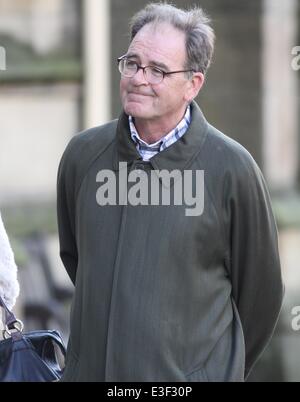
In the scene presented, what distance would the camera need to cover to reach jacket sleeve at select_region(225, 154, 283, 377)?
3850mm

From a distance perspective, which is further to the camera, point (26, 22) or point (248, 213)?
point (26, 22)

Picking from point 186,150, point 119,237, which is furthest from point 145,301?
point 186,150

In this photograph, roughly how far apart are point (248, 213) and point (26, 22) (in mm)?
4997

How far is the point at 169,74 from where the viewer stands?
3811 mm

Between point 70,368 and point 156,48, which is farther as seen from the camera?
point 70,368

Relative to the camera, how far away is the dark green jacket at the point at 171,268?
3785 mm

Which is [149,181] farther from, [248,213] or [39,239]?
[39,239]

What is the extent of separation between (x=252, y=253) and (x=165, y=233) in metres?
0.30

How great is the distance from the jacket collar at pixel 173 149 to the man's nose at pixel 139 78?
0.17 meters

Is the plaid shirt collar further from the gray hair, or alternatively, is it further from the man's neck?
the gray hair

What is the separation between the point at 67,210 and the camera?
420 cm

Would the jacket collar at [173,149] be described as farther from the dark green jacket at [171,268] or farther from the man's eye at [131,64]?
the man's eye at [131,64]

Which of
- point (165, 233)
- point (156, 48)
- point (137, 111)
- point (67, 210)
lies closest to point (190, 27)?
point (156, 48)

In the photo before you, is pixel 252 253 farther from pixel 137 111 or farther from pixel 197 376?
pixel 137 111
